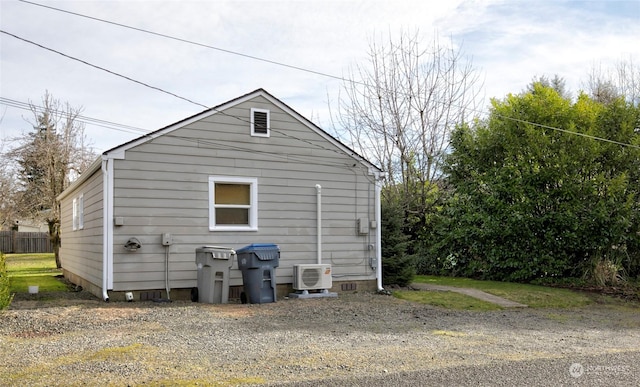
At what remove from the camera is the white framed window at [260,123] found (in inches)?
485

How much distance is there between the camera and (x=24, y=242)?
113 ft

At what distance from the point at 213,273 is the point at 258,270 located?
2.81 ft

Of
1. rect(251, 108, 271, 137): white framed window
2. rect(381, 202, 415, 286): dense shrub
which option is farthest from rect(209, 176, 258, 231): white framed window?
rect(381, 202, 415, 286): dense shrub

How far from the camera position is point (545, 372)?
229 inches

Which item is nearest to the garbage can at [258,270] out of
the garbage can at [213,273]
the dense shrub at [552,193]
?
the garbage can at [213,273]

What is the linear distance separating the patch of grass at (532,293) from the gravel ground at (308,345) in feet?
4.85

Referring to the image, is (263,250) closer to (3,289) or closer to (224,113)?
(224,113)

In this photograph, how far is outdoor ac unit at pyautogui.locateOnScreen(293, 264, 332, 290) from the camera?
12031mm

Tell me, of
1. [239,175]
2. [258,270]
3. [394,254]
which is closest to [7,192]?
[239,175]

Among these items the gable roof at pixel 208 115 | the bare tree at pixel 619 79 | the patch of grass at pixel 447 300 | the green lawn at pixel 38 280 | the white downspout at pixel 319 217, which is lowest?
the green lawn at pixel 38 280

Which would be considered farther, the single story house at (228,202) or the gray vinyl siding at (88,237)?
the gray vinyl siding at (88,237)

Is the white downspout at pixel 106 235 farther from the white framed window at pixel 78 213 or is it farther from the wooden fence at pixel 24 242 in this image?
the wooden fence at pixel 24 242

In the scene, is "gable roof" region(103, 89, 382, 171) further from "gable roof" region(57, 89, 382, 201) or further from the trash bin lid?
the trash bin lid

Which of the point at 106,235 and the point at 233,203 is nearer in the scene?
the point at 106,235
